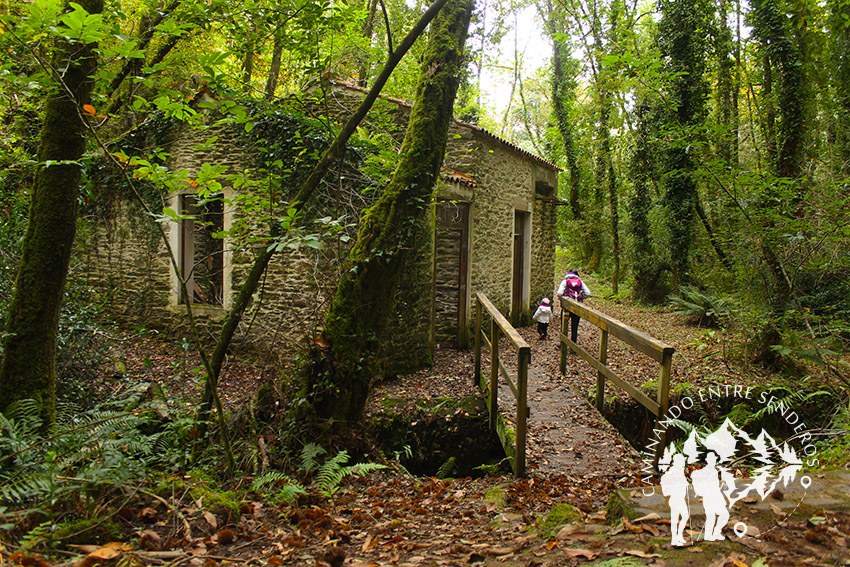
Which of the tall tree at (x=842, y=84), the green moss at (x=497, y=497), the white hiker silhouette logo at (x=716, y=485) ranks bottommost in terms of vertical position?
the green moss at (x=497, y=497)

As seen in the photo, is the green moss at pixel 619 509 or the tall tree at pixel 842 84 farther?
the tall tree at pixel 842 84

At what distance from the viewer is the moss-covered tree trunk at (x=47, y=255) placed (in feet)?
11.6

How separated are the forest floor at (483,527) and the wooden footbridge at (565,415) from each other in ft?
0.28

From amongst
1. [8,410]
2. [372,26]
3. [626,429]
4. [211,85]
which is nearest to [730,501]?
[626,429]

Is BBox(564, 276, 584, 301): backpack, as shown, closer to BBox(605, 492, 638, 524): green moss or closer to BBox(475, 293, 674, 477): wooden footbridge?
BBox(475, 293, 674, 477): wooden footbridge

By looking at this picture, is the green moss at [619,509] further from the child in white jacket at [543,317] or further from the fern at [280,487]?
the child in white jacket at [543,317]

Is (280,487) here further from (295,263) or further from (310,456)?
(295,263)

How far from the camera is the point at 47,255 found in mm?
3656

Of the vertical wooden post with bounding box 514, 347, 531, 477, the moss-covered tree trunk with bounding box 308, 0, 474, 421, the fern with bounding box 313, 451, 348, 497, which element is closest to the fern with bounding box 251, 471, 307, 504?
the fern with bounding box 313, 451, 348, 497

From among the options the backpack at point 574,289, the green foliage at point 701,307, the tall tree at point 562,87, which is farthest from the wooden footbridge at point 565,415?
the tall tree at point 562,87

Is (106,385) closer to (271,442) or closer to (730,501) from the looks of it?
(271,442)

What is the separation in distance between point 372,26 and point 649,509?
560 inches

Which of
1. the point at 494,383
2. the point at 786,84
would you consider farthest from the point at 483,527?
the point at 786,84

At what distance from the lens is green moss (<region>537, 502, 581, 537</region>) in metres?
2.48
